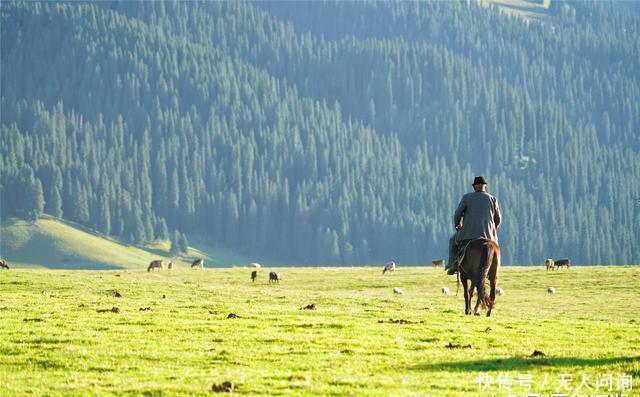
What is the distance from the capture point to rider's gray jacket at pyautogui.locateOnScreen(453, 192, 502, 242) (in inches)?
1144

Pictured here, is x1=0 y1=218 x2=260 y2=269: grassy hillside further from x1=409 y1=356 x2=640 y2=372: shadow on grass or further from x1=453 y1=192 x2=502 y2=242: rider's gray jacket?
x1=409 y1=356 x2=640 y2=372: shadow on grass

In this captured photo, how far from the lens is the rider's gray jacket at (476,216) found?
29062 mm

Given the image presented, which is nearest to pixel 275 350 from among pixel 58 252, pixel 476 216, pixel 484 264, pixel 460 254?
pixel 484 264

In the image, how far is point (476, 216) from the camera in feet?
95.6

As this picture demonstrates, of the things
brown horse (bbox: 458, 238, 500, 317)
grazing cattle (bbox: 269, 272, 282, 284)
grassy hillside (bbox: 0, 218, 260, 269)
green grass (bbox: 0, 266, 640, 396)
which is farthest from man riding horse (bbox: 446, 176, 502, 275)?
grassy hillside (bbox: 0, 218, 260, 269)

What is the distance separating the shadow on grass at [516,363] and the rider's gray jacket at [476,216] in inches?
376

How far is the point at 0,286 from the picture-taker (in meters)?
52.8

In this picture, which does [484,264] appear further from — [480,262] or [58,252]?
[58,252]

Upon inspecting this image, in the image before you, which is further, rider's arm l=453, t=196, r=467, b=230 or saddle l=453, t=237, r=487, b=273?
rider's arm l=453, t=196, r=467, b=230

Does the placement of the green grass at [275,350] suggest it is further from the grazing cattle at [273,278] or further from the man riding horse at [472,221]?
the grazing cattle at [273,278]

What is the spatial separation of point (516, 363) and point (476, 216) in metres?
10.6

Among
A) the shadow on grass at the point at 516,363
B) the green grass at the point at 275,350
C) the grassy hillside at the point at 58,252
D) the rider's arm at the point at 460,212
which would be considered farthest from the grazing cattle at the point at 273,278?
the grassy hillside at the point at 58,252

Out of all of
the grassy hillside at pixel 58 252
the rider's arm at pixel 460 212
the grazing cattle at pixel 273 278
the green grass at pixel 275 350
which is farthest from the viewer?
the grassy hillside at pixel 58 252

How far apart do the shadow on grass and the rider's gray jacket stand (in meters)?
9.55
